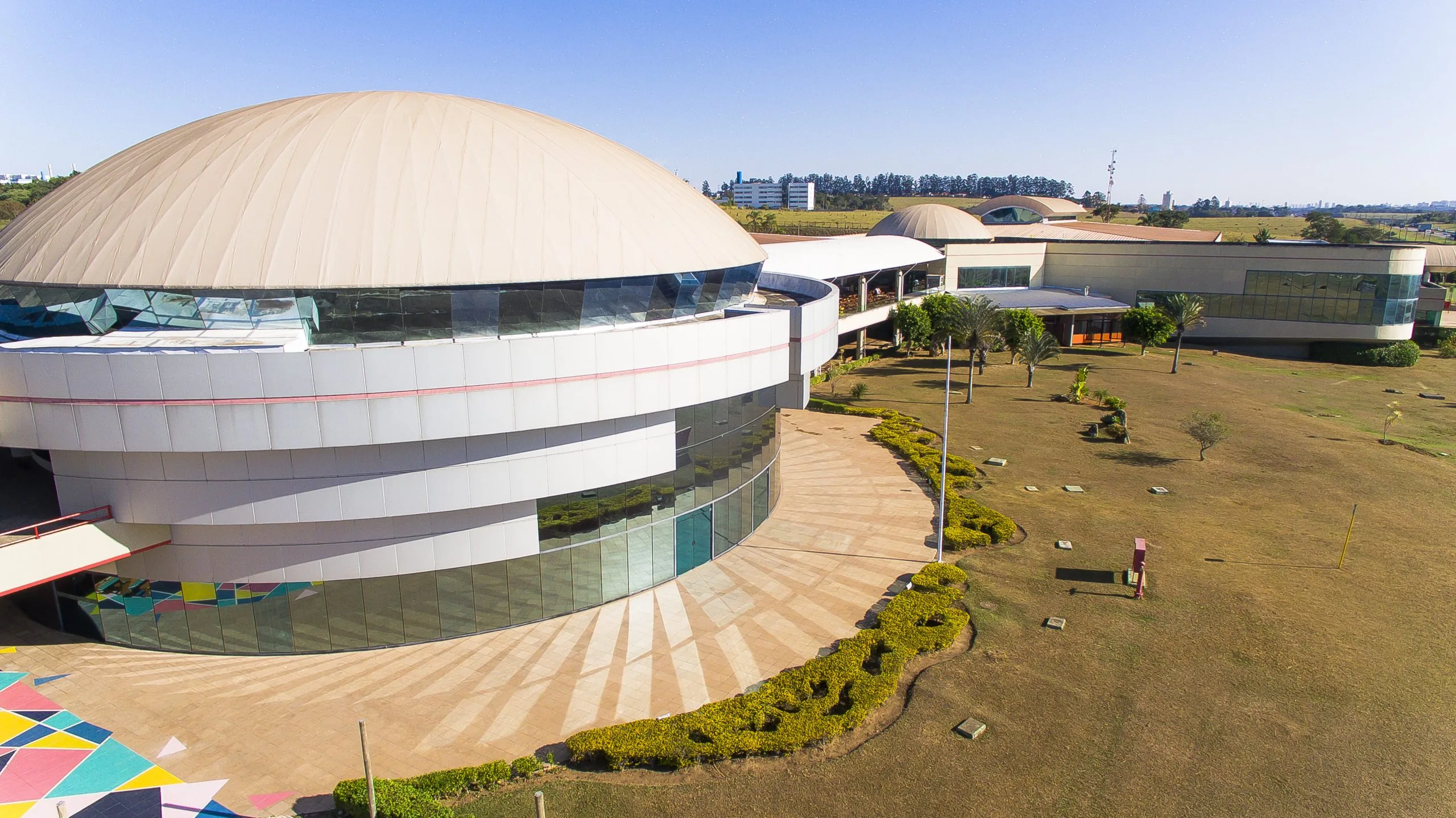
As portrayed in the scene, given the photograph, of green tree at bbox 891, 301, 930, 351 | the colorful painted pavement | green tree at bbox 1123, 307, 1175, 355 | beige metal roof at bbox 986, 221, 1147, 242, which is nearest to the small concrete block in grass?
the colorful painted pavement

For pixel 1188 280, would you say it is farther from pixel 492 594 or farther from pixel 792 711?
pixel 492 594

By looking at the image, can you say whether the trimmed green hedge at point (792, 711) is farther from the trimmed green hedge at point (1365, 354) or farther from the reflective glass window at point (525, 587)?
the trimmed green hedge at point (1365, 354)

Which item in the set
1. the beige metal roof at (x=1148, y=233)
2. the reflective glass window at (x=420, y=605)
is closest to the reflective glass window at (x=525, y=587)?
the reflective glass window at (x=420, y=605)

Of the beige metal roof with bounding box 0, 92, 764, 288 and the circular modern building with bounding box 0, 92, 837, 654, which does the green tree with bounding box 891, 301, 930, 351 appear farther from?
the circular modern building with bounding box 0, 92, 837, 654

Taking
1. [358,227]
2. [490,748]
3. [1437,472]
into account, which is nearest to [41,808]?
[490,748]

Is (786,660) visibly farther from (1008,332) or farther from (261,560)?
(1008,332)
